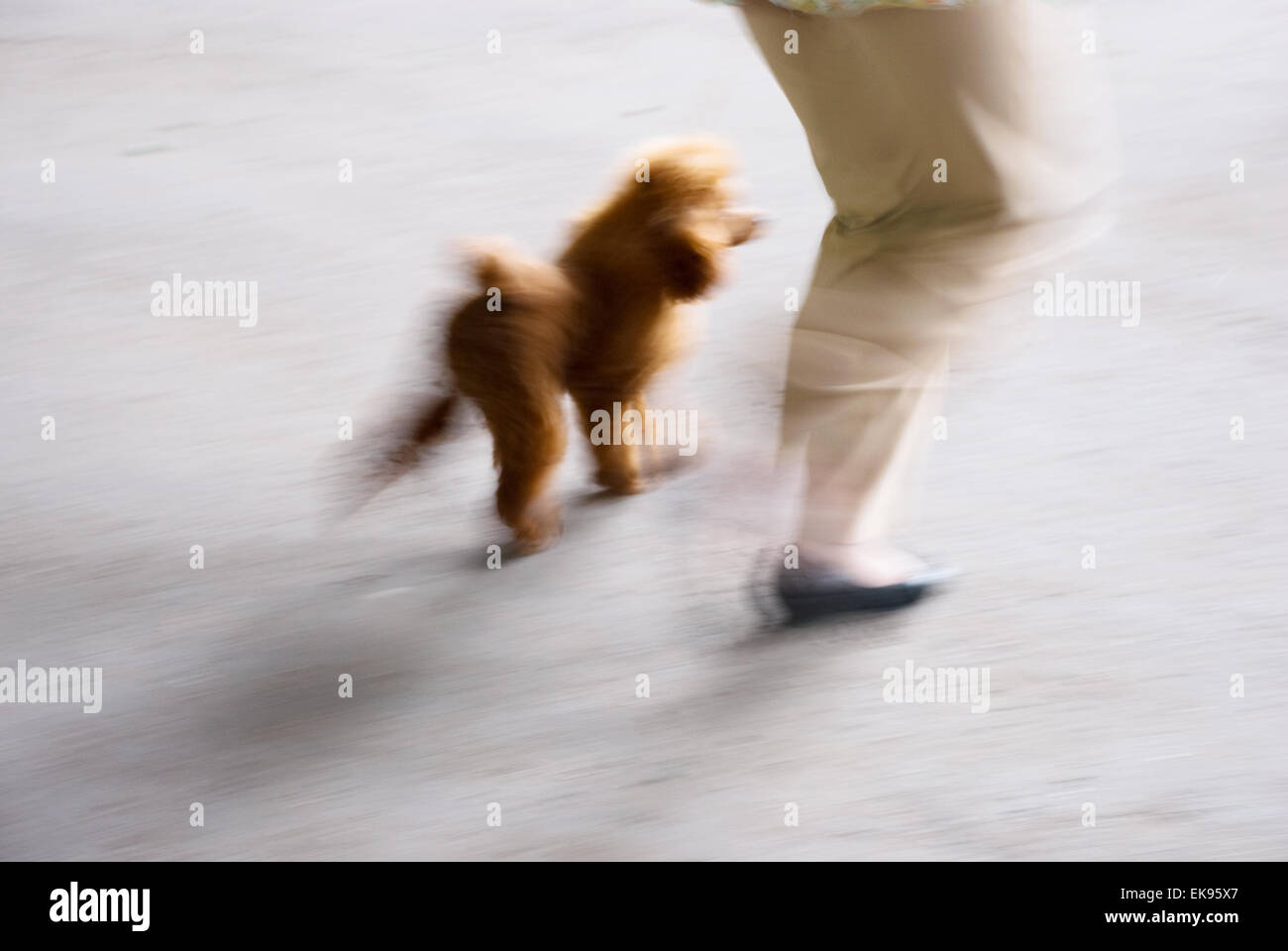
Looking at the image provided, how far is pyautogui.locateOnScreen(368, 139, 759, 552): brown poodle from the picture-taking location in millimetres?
1743

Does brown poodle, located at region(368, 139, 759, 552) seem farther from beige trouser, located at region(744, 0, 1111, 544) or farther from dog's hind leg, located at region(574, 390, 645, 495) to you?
beige trouser, located at region(744, 0, 1111, 544)

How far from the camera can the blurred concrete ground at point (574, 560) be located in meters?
1.68

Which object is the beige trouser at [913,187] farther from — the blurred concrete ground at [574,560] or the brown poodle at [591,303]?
the blurred concrete ground at [574,560]

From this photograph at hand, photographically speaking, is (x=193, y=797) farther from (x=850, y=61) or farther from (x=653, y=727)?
(x=850, y=61)

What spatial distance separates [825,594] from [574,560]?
39 cm

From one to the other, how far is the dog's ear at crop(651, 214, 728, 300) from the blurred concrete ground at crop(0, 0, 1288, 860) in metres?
0.35

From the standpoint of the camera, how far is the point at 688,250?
1.74 metres

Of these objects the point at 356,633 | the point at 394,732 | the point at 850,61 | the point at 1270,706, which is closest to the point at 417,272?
the point at 356,633

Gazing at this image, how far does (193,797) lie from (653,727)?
58 centimetres

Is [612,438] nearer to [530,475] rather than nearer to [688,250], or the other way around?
[530,475]

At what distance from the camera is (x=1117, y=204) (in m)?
2.83

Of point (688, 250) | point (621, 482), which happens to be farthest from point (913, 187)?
point (621, 482)

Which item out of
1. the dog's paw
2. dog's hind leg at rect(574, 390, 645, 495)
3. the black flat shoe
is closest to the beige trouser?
the black flat shoe

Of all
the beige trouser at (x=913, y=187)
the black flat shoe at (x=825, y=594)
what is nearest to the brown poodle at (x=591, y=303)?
the beige trouser at (x=913, y=187)
